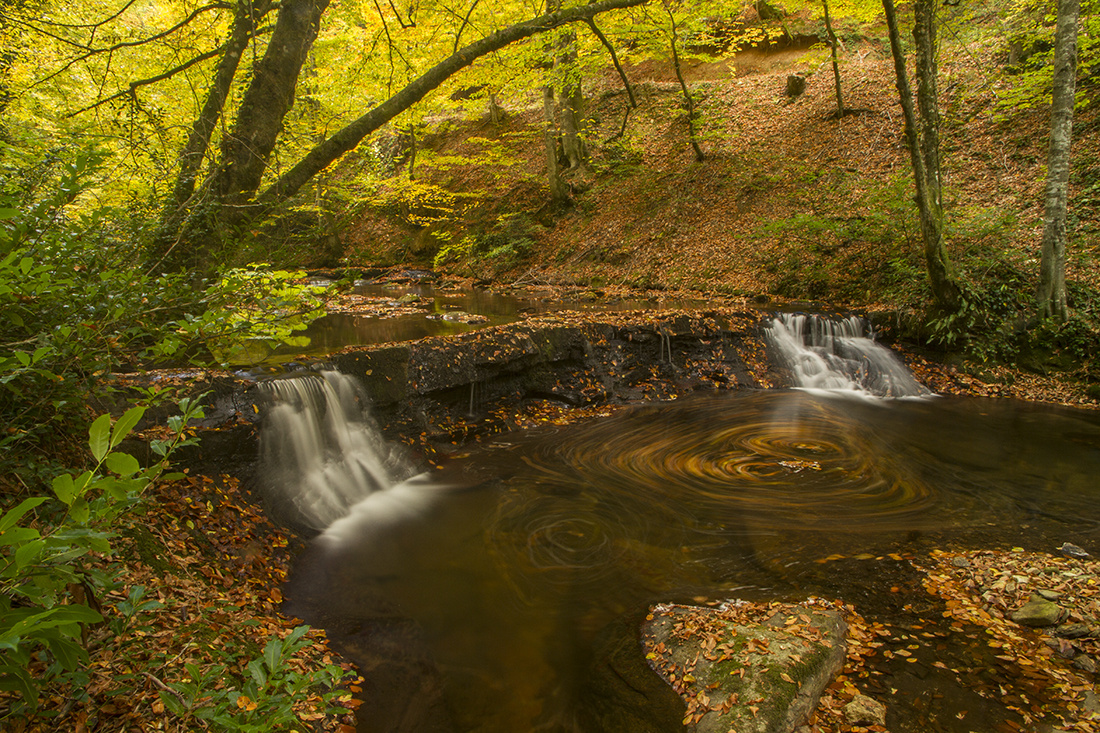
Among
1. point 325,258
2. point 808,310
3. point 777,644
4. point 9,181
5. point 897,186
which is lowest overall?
point 777,644

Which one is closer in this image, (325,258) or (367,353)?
(367,353)

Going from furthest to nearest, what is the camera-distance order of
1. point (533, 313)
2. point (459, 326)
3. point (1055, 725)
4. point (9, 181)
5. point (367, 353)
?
point (533, 313) → point (459, 326) → point (367, 353) → point (1055, 725) → point (9, 181)

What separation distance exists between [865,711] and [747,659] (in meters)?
0.67

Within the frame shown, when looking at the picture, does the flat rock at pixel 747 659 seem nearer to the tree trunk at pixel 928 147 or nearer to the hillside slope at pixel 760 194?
the tree trunk at pixel 928 147

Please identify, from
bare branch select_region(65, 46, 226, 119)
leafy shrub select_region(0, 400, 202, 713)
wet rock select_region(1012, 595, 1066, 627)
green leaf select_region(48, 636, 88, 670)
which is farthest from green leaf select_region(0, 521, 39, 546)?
wet rock select_region(1012, 595, 1066, 627)

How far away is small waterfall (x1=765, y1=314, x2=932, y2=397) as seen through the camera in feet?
33.6

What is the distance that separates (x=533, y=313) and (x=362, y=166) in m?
13.6

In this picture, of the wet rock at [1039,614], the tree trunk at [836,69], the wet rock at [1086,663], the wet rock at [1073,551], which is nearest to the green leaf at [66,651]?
the wet rock at [1086,663]

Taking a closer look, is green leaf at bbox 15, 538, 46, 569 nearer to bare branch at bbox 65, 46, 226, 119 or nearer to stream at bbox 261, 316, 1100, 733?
stream at bbox 261, 316, 1100, 733

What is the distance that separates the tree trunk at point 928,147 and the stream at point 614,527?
2.55m

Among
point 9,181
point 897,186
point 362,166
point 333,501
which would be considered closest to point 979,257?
point 897,186

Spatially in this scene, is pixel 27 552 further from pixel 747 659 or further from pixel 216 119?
pixel 216 119

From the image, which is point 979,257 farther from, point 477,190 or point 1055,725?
point 477,190

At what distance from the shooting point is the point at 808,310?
11.7 metres
